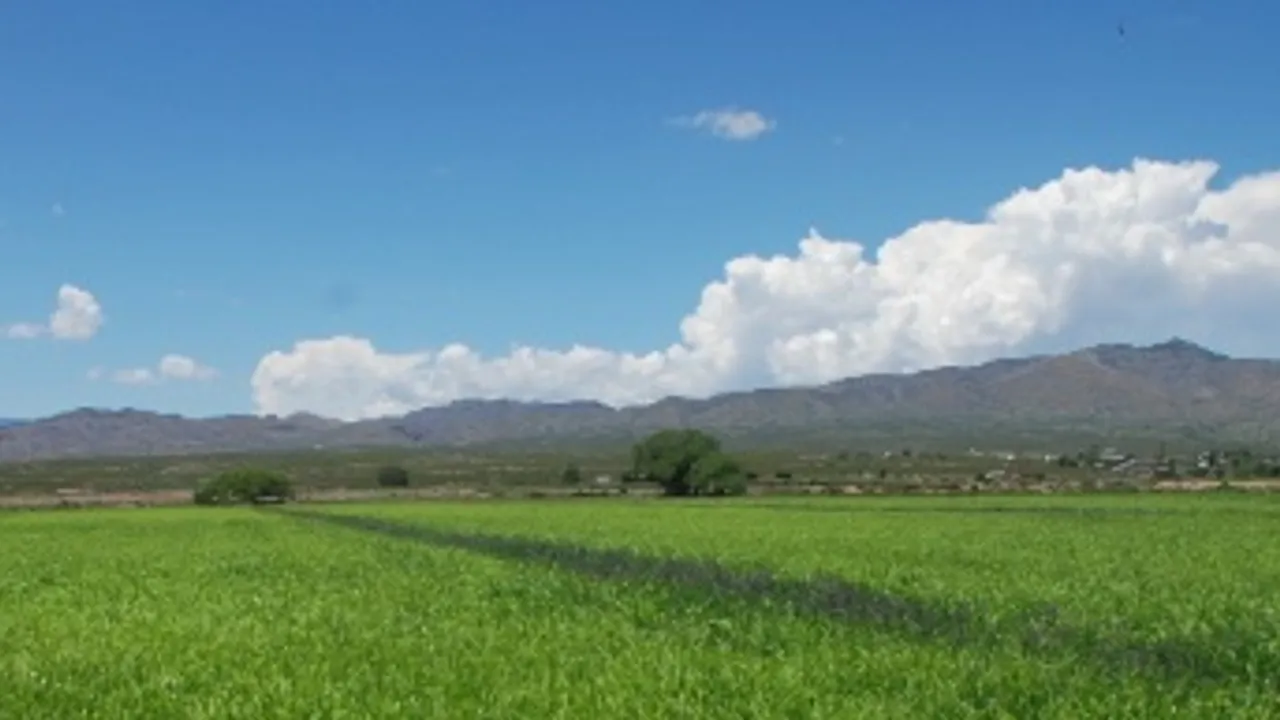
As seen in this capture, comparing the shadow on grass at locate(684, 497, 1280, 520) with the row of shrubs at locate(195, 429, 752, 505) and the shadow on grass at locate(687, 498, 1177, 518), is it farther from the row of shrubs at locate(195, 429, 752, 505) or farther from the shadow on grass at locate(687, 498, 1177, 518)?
the row of shrubs at locate(195, 429, 752, 505)

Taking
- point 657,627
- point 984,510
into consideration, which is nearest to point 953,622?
point 657,627

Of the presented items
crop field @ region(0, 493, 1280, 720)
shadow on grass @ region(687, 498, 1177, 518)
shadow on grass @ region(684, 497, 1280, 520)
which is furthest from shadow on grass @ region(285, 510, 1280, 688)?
shadow on grass @ region(687, 498, 1177, 518)

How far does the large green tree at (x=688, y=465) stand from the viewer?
6117 inches

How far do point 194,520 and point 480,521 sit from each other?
25808mm

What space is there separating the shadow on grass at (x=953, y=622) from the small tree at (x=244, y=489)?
112819mm

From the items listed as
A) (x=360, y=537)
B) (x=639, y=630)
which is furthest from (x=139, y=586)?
(x=360, y=537)

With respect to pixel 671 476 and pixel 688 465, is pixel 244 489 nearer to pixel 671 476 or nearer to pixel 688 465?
pixel 671 476

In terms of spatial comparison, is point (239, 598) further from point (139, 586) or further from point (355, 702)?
point (355, 702)

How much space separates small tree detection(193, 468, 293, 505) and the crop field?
97.2 meters

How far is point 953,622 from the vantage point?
96.5ft

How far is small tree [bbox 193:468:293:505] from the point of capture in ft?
515

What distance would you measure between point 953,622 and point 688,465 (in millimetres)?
128977

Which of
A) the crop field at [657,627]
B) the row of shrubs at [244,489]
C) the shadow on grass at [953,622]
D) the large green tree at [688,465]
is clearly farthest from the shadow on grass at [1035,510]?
the row of shrubs at [244,489]

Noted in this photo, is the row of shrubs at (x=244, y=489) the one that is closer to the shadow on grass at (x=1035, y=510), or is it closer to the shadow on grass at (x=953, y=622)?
the shadow on grass at (x=1035, y=510)
